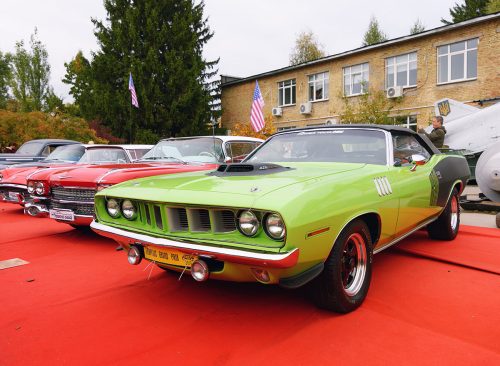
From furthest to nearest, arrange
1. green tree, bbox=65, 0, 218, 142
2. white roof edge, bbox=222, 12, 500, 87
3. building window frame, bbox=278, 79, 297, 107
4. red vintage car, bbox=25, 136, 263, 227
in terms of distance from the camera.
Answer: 1. building window frame, bbox=278, 79, 297, 107
2. green tree, bbox=65, 0, 218, 142
3. white roof edge, bbox=222, 12, 500, 87
4. red vintage car, bbox=25, 136, 263, 227

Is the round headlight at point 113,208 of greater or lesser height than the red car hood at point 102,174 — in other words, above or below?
below

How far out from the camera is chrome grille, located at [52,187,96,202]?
495 centimetres

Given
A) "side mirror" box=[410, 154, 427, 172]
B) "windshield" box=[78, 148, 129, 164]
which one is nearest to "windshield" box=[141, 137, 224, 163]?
"windshield" box=[78, 148, 129, 164]

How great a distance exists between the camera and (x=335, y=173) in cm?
302

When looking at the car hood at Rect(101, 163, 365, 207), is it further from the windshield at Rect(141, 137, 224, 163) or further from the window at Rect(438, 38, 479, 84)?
the window at Rect(438, 38, 479, 84)

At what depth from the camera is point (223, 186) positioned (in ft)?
9.02

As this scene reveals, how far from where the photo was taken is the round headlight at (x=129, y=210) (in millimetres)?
3127

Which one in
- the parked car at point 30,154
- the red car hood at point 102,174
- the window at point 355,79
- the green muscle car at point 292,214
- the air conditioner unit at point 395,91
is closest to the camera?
the green muscle car at point 292,214

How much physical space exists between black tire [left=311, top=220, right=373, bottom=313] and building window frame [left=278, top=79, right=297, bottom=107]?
2167cm

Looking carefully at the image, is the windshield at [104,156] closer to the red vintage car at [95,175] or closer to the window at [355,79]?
the red vintage car at [95,175]

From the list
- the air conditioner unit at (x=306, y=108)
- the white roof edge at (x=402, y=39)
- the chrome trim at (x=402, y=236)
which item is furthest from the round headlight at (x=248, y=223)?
the air conditioner unit at (x=306, y=108)

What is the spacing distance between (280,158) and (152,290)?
179 cm

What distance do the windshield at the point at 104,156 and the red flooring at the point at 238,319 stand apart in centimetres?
339

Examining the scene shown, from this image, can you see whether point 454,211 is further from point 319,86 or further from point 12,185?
point 319,86
